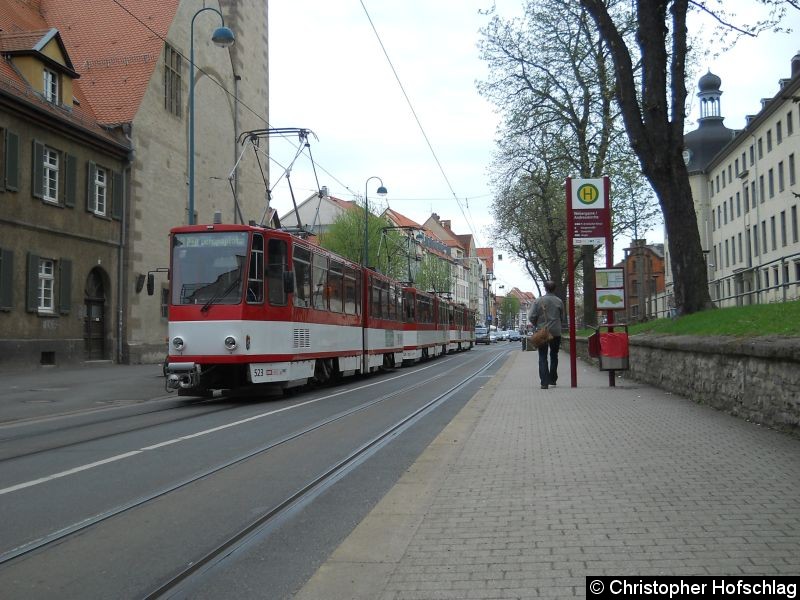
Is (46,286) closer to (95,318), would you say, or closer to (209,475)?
(95,318)

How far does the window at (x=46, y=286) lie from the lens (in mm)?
24031

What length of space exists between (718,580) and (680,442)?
4055 mm

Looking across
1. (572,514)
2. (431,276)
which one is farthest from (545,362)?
(431,276)

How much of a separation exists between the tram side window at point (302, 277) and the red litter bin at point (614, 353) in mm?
6120

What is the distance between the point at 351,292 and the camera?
67.6 feet

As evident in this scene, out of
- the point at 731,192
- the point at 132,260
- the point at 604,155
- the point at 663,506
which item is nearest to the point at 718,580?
the point at 663,506

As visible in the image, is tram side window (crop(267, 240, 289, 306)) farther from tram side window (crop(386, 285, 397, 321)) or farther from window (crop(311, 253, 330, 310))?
tram side window (crop(386, 285, 397, 321))

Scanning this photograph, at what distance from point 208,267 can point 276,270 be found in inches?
50.9

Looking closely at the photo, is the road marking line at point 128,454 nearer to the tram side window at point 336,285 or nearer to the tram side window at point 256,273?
the tram side window at point 256,273

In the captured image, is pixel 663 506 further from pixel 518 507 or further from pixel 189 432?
pixel 189 432

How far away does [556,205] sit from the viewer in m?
40.6

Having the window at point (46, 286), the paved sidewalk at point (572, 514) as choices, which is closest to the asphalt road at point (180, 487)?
the paved sidewalk at point (572, 514)

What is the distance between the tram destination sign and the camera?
14.0 metres

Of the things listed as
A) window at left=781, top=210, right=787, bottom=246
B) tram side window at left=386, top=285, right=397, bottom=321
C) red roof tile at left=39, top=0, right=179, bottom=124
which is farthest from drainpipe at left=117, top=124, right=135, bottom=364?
window at left=781, top=210, right=787, bottom=246
